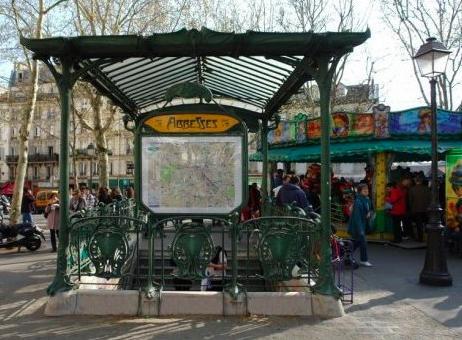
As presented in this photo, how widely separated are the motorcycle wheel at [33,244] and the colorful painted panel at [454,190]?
9.85 m

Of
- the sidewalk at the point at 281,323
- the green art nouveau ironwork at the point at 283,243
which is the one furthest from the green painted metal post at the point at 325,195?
the sidewalk at the point at 281,323

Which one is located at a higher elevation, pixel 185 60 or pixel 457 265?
pixel 185 60

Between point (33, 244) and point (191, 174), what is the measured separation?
7280 millimetres

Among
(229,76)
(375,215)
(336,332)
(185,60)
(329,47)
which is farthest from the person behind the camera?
(375,215)

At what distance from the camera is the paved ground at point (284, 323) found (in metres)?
5.55

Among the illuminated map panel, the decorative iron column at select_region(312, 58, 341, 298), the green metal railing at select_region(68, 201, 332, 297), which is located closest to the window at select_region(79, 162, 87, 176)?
the illuminated map panel

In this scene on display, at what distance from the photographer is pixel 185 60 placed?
319 inches

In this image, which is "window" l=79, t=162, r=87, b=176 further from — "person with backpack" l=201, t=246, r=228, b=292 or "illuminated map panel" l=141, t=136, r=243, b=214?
"illuminated map panel" l=141, t=136, r=243, b=214

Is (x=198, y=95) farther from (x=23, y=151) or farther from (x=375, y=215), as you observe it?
(x=23, y=151)

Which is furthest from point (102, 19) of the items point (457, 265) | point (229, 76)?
point (457, 265)

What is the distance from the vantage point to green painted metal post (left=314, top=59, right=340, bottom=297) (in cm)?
639

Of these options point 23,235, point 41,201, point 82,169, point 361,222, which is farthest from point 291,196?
point 82,169

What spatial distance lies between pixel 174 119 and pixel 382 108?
898cm

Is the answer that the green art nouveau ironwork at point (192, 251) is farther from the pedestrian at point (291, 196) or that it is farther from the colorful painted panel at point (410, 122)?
the colorful painted panel at point (410, 122)
